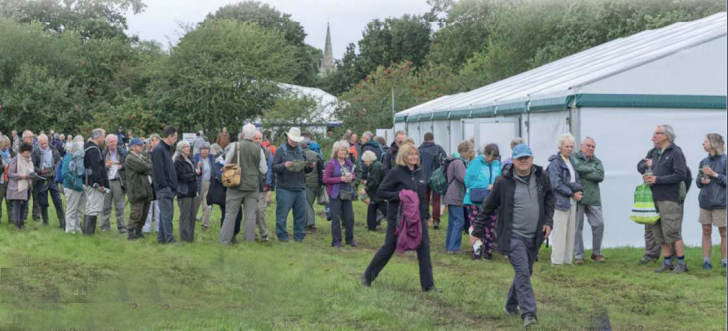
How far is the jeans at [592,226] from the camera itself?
503 inches

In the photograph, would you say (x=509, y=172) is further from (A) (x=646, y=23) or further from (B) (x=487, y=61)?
(B) (x=487, y=61)

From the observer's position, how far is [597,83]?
13711 mm

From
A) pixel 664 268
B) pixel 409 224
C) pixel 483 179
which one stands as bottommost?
pixel 664 268

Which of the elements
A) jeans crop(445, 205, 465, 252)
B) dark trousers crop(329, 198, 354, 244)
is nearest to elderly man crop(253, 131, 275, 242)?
dark trousers crop(329, 198, 354, 244)

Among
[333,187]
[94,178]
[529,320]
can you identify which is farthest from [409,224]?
[94,178]

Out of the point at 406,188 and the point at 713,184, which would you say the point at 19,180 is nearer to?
the point at 406,188

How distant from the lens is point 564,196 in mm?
12352

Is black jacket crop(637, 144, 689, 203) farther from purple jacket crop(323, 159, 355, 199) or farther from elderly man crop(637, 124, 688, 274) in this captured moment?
purple jacket crop(323, 159, 355, 199)

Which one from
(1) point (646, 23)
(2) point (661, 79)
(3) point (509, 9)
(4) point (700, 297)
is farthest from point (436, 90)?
(4) point (700, 297)

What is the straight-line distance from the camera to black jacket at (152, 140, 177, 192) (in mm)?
13172

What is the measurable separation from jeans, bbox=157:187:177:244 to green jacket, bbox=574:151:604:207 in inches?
251

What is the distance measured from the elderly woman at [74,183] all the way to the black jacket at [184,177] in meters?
1.92

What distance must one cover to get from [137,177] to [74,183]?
5.02 ft

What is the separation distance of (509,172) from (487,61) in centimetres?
4357
